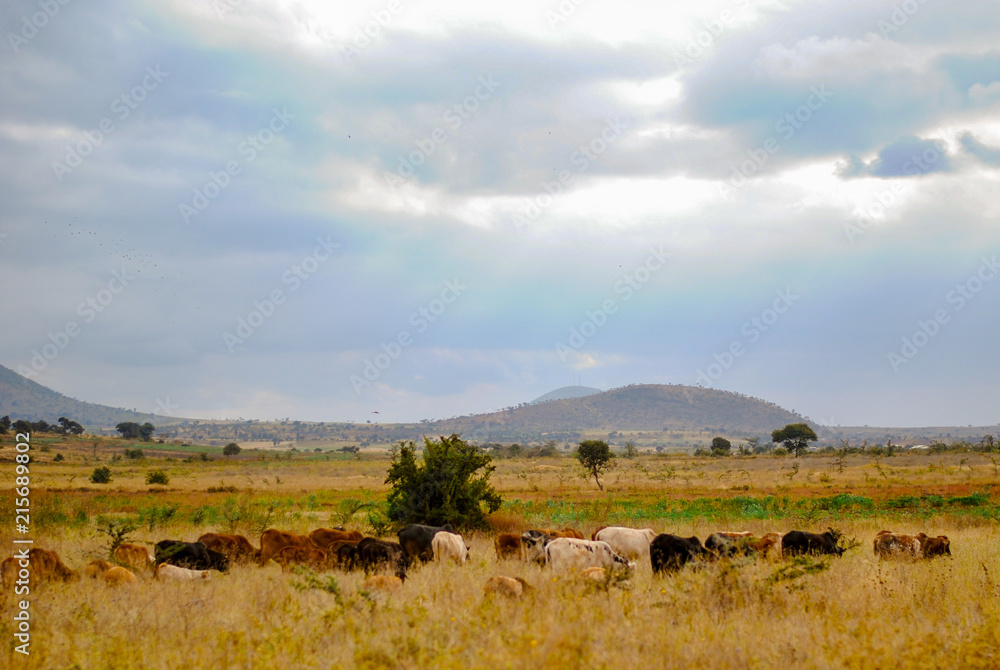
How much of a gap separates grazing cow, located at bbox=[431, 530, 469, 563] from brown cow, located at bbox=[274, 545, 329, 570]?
2.13 meters

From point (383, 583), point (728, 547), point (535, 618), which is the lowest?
point (383, 583)

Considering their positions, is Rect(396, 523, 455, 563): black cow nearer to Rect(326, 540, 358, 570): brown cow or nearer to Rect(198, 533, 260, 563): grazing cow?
Rect(326, 540, 358, 570): brown cow

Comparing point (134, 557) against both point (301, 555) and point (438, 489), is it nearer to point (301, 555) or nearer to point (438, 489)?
point (301, 555)

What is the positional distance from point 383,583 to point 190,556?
180 inches

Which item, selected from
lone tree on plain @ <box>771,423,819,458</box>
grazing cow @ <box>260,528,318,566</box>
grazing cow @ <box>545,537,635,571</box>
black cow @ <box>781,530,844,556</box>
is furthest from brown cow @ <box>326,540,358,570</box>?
lone tree on plain @ <box>771,423,819,458</box>

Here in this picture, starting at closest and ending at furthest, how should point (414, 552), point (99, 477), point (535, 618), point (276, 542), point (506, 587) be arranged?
point (535, 618) < point (506, 587) < point (414, 552) < point (276, 542) < point (99, 477)

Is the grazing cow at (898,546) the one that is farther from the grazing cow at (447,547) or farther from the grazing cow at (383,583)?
the grazing cow at (383,583)

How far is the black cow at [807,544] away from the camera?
13914mm

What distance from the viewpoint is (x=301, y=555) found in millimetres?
13078

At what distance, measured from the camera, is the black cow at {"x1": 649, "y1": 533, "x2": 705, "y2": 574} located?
12.1 metres

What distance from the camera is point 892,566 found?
13.0m

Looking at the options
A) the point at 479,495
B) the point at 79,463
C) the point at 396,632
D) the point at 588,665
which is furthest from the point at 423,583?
the point at 79,463

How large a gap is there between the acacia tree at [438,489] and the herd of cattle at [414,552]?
3823mm

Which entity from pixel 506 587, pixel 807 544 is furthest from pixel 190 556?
pixel 807 544
